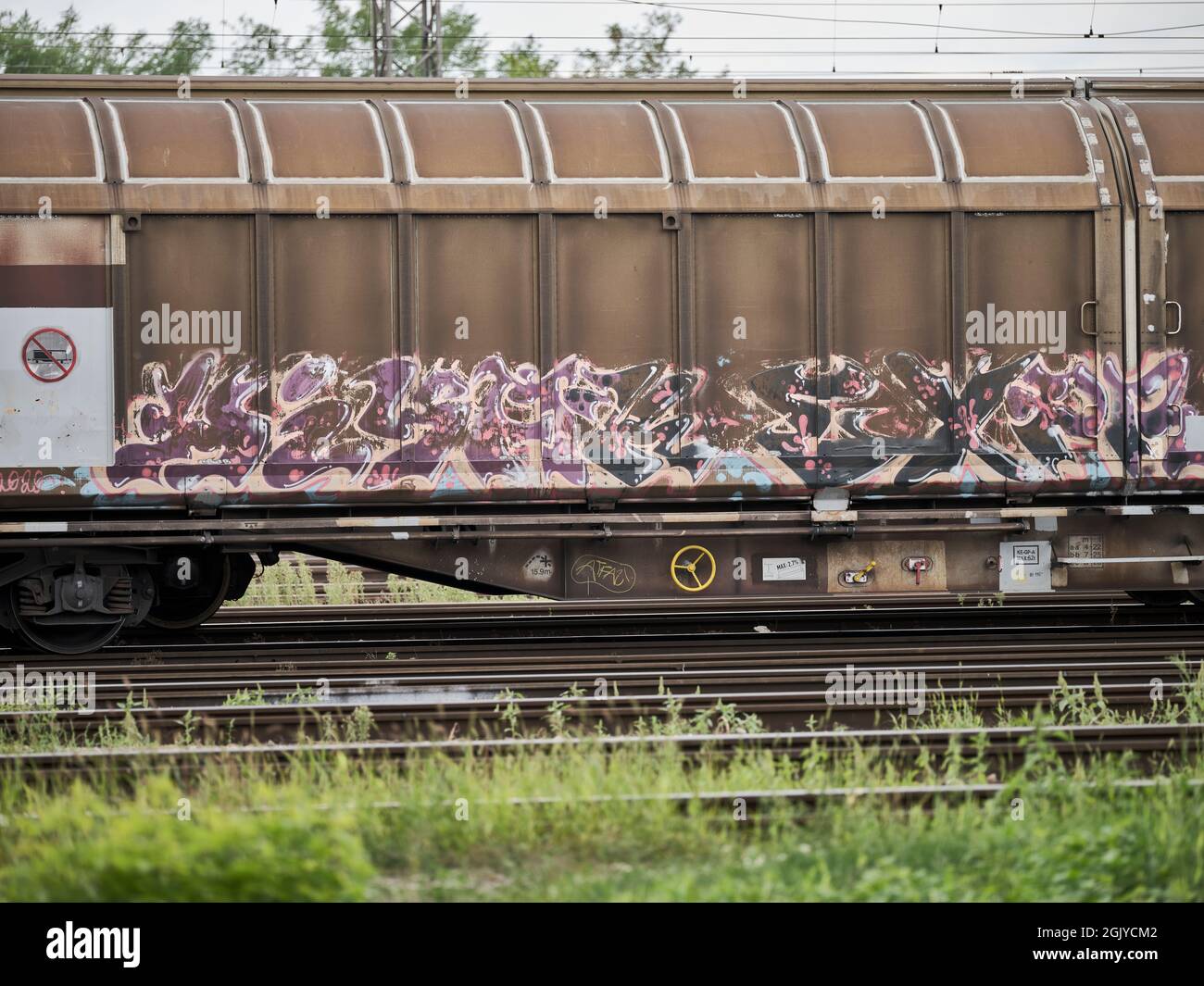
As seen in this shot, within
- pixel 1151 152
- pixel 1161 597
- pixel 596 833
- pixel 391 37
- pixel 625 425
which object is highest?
pixel 391 37

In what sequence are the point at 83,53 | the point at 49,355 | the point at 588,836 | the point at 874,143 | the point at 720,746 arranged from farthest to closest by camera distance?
the point at 83,53, the point at 874,143, the point at 49,355, the point at 720,746, the point at 588,836

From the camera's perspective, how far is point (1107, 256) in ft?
30.3

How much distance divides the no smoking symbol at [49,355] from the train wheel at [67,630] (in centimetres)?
174

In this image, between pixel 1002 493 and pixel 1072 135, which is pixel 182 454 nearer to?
pixel 1002 493

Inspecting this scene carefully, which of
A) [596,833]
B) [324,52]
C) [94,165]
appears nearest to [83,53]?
[324,52]

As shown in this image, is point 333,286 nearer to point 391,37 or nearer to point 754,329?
point 754,329

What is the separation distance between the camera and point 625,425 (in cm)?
903

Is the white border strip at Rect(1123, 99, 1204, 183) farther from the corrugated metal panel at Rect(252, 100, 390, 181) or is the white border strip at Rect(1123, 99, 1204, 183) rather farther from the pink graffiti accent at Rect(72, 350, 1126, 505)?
the corrugated metal panel at Rect(252, 100, 390, 181)

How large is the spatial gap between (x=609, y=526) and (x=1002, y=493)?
320 centimetres

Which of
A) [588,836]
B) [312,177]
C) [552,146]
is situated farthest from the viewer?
[552,146]

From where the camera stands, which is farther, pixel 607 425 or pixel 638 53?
pixel 638 53

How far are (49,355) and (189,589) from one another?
2301 millimetres

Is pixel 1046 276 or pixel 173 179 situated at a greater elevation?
pixel 173 179
